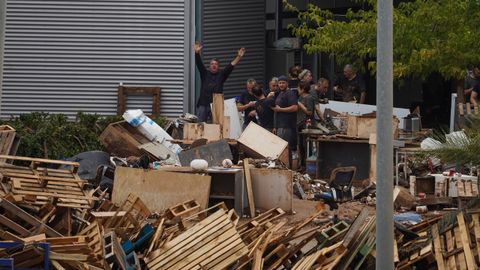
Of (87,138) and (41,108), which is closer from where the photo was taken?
(87,138)

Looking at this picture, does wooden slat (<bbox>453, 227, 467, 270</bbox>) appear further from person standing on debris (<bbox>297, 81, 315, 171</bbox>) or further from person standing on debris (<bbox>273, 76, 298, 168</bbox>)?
person standing on debris (<bbox>297, 81, 315, 171</bbox>)

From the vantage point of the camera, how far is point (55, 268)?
13844 mm

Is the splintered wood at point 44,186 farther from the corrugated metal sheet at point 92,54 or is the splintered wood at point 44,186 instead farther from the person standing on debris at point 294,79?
the corrugated metal sheet at point 92,54

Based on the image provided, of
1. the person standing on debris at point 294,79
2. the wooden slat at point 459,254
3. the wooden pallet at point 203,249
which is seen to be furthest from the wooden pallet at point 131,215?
the person standing on debris at point 294,79

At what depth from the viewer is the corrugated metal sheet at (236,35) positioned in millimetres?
30578

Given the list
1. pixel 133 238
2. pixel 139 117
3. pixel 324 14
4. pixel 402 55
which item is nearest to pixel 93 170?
pixel 139 117

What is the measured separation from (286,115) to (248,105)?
2.09 meters

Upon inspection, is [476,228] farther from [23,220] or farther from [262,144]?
[262,144]

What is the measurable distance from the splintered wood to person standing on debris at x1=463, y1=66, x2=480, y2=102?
10.4 m

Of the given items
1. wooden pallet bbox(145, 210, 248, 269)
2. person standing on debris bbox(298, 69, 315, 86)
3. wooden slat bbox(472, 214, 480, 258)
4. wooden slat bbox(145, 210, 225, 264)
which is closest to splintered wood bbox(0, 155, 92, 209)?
wooden slat bbox(145, 210, 225, 264)

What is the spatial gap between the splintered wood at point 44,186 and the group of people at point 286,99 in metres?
7.70

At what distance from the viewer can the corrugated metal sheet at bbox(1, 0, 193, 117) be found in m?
28.1

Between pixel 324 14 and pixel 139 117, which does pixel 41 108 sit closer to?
pixel 139 117

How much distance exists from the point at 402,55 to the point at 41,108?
29.5ft
